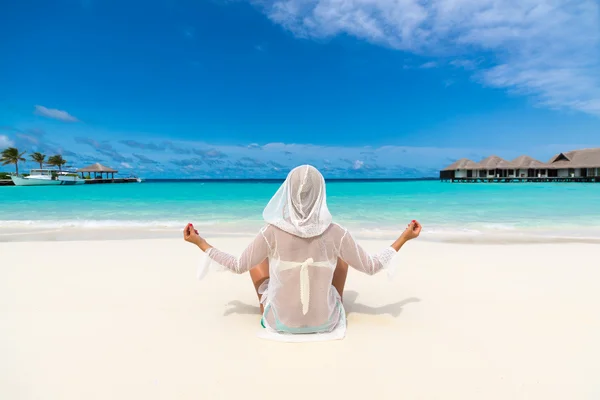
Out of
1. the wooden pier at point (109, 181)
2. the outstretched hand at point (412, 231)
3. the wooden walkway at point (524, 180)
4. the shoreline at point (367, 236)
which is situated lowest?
the shoreline at point (367, 236)

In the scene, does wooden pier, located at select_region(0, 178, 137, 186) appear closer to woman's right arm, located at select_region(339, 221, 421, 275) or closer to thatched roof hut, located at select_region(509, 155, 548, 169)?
woman's right arm, located at select_region(339, 221, 421, 275)

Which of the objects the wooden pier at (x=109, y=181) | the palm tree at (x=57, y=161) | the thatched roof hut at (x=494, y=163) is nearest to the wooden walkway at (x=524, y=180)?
the thatched roof hut at (x=494, y=163)

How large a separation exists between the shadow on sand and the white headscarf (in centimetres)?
124

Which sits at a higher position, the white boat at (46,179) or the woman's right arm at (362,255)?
the white boat at (46,179)

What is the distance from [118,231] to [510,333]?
783 centimetres

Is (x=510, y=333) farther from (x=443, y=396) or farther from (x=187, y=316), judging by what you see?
(x=187, y=316)

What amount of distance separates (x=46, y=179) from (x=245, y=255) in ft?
199

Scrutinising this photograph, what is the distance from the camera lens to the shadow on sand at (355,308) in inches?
120

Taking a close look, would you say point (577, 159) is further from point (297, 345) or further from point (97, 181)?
point (97, 181)

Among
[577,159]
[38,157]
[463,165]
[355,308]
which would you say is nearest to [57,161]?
[38,157]

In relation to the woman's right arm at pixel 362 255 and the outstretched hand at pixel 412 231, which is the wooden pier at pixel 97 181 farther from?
the outstretched hand at pixel 412 231

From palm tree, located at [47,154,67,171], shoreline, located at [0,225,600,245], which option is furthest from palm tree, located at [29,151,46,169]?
shoreline, located at [0,225,600,245]

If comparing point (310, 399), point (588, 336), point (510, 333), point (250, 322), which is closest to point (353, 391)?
point (310, 399)

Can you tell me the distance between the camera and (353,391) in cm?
188
